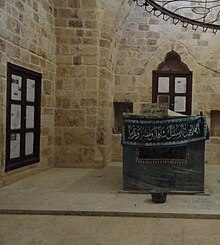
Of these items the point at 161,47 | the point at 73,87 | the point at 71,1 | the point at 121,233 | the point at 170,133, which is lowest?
the point at 121,233

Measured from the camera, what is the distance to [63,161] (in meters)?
6.80

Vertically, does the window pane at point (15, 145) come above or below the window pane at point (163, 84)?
below

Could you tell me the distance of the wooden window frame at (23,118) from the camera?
4.91 m

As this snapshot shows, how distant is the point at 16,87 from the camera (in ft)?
17.0

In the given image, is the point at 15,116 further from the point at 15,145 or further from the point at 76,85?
the point at 76,85

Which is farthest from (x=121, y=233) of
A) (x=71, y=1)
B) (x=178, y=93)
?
(x=178, y=93)

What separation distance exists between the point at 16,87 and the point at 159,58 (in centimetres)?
377

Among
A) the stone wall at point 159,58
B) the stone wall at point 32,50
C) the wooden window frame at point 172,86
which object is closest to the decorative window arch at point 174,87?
the wooden window frame at point 172,86

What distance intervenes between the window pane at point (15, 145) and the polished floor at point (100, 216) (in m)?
0.44

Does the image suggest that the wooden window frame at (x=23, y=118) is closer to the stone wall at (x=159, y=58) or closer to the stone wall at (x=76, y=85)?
the stone wall at (x=76, y=85)

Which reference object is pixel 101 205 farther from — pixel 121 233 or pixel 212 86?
pixel 212 86

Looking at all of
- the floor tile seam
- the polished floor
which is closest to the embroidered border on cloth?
the polished floor

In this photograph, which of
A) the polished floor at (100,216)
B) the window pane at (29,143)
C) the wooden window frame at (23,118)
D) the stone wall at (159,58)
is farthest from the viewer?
the stone wall at (159,58)

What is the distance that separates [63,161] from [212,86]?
3.57 metres
